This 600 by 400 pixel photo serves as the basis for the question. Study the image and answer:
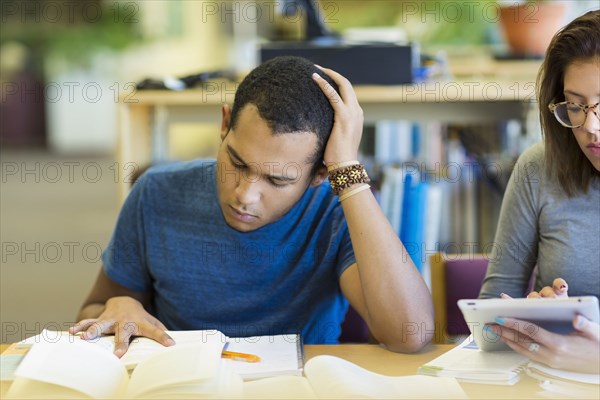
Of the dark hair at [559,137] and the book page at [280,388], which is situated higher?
the dark hair at [559,137]

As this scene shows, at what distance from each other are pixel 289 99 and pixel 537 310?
1.73 ft

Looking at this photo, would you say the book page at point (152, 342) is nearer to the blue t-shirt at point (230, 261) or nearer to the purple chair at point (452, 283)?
the blue t-shirt at point (230, 261)

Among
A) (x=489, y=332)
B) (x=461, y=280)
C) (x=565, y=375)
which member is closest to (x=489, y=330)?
(x=489, y=332)

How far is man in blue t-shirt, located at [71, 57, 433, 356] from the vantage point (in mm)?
1382

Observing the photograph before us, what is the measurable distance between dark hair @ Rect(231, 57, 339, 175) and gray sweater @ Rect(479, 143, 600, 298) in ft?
1.30

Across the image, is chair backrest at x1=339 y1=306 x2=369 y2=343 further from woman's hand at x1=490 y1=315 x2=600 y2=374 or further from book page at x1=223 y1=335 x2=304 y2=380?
woman's hand at x1=490 y1=315 x2=600 y2=374

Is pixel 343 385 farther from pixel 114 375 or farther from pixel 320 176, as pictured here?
pixel 320 176

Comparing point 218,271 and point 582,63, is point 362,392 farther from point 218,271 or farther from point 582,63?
point 582,63

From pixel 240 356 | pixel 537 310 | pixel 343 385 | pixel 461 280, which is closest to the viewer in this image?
pixel 343 385

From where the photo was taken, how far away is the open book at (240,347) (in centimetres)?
119

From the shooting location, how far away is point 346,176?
1431mm

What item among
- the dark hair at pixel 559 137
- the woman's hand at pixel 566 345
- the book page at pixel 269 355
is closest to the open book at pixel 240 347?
the book page at pixel 269 355

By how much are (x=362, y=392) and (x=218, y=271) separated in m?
0.59

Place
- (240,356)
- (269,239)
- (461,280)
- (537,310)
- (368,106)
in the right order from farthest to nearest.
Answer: (368,106), (461,280), (269,239), (240,356), (537,310)
